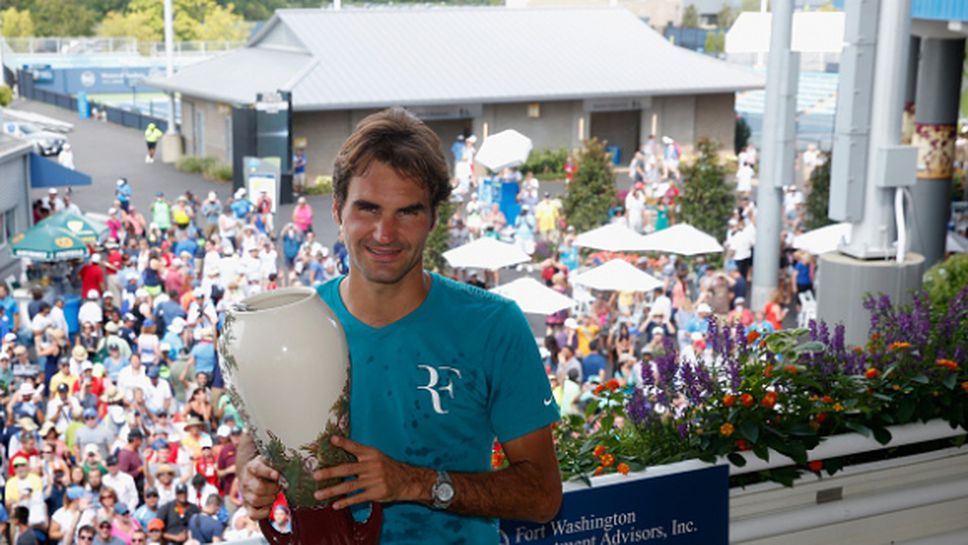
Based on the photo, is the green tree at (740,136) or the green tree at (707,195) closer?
the green tree at (707,195)

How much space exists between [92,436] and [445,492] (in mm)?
11706

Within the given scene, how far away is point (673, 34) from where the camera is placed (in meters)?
94.6

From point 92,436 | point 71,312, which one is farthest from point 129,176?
point 92,436

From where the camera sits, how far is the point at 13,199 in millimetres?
27250

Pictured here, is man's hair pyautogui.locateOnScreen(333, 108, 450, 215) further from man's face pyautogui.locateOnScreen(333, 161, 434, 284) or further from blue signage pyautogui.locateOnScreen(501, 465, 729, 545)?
blue signage pyautogui.locateOnScreen(501, 465, 729, 545)

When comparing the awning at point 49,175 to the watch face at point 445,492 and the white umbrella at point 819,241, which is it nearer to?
the white umbrella at point 819,241

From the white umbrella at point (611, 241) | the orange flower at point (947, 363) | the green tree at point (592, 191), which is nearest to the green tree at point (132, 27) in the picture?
the green tree at point (592, 191)

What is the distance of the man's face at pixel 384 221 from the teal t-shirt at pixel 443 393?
0.44 feet

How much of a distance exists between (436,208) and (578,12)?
42.0 meters

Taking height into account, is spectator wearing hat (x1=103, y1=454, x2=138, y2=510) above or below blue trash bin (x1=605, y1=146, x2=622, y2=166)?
below

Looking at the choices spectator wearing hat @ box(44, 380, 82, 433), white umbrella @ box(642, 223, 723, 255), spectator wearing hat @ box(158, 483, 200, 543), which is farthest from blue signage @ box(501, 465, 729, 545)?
white umbrella @ box(642, 223, 723, 255)

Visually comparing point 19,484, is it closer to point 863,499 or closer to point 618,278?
point 863,499

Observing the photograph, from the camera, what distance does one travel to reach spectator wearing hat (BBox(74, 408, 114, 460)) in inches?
516

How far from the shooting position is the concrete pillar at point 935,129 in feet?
65.7
